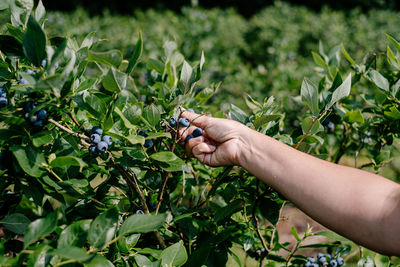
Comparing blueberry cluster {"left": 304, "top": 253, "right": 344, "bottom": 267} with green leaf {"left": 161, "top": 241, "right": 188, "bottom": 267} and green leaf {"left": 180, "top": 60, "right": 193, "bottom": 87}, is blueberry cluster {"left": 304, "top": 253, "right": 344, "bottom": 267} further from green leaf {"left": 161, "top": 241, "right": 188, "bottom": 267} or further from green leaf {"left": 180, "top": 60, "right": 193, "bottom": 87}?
green leaf {"left": 180, "top": 60, "right": 193, "bottom": 87}

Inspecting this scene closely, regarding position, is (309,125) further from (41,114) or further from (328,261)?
(41,114)

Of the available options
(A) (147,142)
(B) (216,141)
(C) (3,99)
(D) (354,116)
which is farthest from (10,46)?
(D) (354,116)

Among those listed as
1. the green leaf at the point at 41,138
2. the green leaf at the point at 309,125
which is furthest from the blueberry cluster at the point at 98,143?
the green leaf at the point at 309,125

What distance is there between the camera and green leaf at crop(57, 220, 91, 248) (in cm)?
92

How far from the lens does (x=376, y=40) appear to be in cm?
629

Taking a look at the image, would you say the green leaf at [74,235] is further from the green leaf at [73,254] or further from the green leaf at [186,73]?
the green leaf at [186,73]

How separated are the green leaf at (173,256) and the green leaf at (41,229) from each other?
0.44 meters

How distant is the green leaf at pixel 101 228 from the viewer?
887 millimetres

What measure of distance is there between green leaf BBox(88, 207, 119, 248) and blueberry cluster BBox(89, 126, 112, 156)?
0.67 feet

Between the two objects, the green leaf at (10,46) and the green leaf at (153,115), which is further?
the green leaf at (153,115)

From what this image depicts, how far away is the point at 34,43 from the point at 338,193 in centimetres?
101

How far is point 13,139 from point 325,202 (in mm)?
1027

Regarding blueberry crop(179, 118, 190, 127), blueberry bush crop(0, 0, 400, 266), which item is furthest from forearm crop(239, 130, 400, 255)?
blueberry crop(179, 118, 190, 127)

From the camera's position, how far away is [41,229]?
2.78 feet
